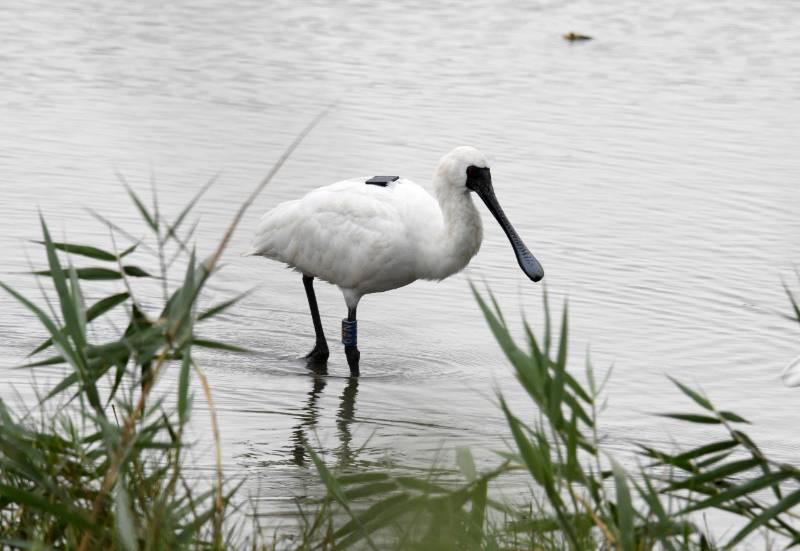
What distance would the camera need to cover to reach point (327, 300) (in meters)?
10.4

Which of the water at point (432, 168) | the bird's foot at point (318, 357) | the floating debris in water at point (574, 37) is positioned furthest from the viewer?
the floating debris in water at point (574, 37)

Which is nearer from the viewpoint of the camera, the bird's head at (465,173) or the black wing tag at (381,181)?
the bird's head at (465,173)

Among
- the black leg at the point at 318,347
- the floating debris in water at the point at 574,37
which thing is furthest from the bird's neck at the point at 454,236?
the floating debris in water at the point at 574,37

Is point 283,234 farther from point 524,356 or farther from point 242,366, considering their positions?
point 524,356

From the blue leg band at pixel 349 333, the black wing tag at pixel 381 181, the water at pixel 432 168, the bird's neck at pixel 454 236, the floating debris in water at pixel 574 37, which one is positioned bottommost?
the floating debris in water at pixel 574 37

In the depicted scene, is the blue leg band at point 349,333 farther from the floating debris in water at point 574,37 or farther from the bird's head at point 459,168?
the floating debris in water at point 574,37

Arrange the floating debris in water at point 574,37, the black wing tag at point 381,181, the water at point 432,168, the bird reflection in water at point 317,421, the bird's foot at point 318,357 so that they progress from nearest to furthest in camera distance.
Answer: the bird reflection in water at point 317,421 < the water at point 432,168 < the bird's foot at point 318,357 < the black wing tag at point 381,181 < the floating debris in water at point 574,37

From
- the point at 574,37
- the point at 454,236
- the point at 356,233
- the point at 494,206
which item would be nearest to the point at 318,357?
the point at 356,233

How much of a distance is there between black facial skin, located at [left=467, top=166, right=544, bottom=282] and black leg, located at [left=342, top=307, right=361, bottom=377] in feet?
3.09

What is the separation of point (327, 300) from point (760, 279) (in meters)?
2.74

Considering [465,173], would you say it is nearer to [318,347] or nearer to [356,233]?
[356,233]

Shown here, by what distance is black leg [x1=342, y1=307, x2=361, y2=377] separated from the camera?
8.65m

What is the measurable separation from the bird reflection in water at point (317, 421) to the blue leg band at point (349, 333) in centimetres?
30

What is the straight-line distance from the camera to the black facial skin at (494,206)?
8781 millimetres
